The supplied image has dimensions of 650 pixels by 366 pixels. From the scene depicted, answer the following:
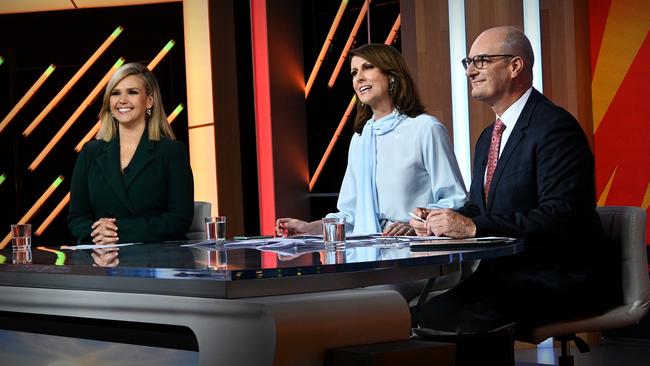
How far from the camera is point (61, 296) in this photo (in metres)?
2.26

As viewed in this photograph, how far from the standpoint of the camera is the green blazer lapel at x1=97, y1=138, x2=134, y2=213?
3479 millimetres

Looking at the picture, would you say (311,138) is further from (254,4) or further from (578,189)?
(578,189)

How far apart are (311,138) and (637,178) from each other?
2359 millimetres

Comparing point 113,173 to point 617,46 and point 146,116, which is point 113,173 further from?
point 617,46

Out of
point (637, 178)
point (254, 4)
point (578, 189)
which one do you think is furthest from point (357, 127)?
point (254, 4)

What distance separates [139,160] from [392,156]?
905 mm

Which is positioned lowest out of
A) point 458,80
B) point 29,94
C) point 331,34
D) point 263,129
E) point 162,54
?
point 263,129

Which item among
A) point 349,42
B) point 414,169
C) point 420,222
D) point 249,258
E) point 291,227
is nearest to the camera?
point 249,258

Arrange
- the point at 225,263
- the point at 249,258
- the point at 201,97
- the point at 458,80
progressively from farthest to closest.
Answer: the point at 201,97 → the point at 458,80 → the point at 249,258 → the point at 225,263

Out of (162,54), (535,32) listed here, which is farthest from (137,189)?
(162,54)

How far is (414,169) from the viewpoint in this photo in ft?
11.3

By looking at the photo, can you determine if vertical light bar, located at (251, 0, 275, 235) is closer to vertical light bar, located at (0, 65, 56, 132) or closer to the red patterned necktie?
vertical light bar, located at (0, 65, 56, 132)

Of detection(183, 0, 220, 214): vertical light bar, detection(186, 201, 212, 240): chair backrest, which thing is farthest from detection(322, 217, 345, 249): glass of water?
detection(183, 0, 220, 214): vertical light bar

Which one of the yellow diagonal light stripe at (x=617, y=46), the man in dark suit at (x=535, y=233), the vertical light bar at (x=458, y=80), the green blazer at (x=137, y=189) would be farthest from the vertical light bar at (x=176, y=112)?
the man in dark suit at (x=535, y=233)
